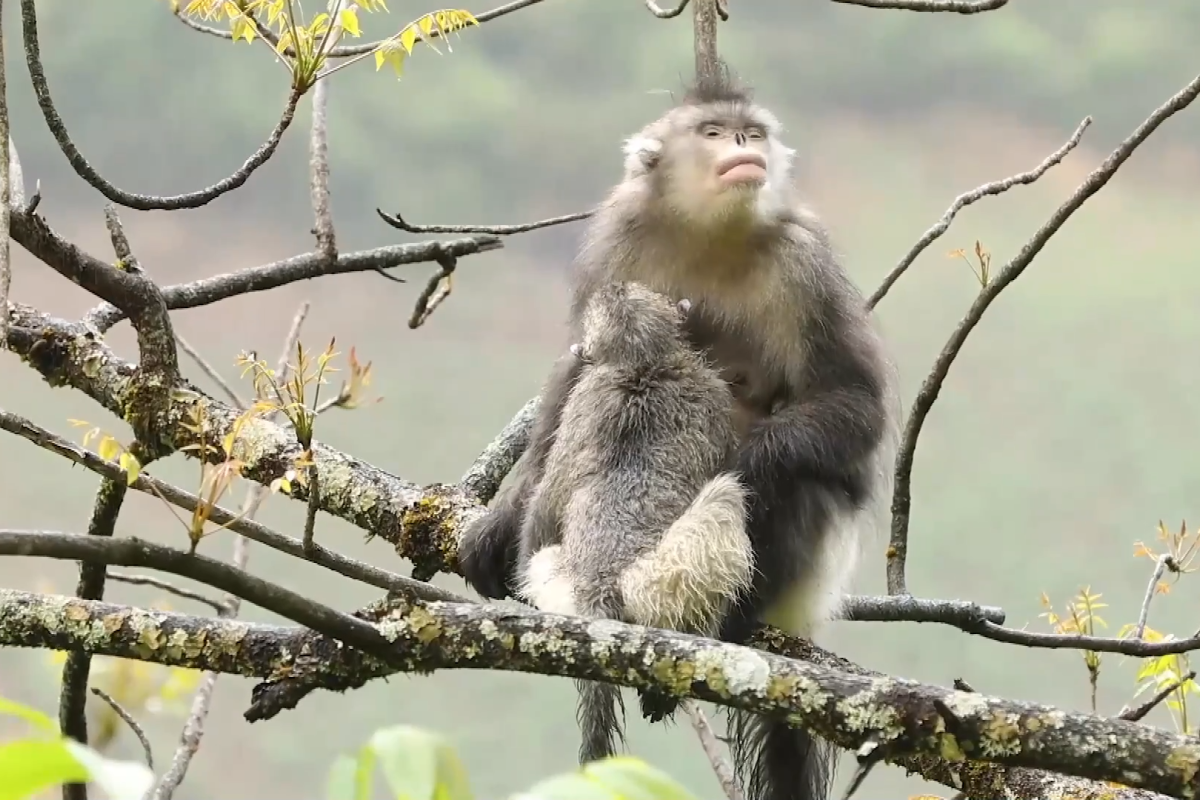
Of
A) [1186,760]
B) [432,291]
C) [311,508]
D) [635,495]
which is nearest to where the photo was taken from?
[1186,760]

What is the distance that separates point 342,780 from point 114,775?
0.15 meters

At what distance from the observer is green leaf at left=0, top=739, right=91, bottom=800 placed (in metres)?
0.59

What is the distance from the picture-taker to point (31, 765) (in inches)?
23.2

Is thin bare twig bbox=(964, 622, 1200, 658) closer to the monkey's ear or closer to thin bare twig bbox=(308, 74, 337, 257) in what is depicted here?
the monkey's ear

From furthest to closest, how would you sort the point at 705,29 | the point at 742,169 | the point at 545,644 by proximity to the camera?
1. the point at 705,29
2. the point at 742,169
3. the point at 545,644

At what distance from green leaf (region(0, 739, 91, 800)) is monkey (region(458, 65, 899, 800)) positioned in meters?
2.42

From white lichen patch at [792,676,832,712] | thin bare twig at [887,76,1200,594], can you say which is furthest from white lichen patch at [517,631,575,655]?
thin bare twig at [887,76,1200,594]

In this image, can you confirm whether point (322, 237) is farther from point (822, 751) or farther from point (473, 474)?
point (822, 751)

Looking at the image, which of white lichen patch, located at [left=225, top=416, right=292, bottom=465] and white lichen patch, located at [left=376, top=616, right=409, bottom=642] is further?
white lichen patch, located at [left=225, top=416, right=292, bottom=465]

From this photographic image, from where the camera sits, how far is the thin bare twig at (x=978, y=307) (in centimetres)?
288

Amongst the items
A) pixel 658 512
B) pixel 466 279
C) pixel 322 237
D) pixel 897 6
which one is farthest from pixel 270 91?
pixel 658 512

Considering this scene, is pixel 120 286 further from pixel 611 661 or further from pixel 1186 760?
pixel 1186 760

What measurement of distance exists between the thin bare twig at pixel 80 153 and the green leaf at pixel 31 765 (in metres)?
2.25

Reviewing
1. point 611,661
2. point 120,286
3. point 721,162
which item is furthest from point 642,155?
point 611,661
